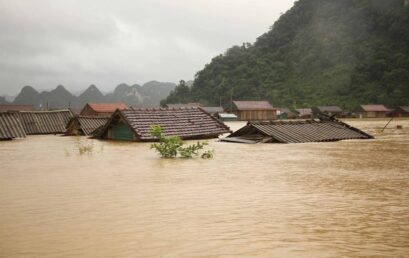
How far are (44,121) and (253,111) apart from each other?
48.4 meters

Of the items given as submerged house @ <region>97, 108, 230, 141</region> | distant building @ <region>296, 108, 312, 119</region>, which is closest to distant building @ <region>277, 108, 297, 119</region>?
distant building @ <region>296, 108, 312, 119</region>

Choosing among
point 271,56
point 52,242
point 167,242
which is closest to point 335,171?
point 167,242

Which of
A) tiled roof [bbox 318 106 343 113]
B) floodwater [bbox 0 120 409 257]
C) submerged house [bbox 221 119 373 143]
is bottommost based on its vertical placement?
floodwater [bbox 0 120 409 257]

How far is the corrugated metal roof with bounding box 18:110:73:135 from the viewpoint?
95.0 feet

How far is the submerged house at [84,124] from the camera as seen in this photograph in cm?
2755

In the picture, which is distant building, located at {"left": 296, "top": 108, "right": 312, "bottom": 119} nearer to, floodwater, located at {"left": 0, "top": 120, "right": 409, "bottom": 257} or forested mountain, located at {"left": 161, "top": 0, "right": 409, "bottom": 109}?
forested mountain, located at {"left": 161, "top": 0, "right": 409, "bottom": 109}

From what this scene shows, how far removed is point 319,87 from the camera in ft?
302

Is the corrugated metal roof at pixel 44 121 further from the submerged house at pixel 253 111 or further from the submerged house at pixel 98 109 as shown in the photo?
the submerged house at pixel 253 111

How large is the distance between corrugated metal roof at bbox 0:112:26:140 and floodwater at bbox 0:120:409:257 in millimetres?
12890

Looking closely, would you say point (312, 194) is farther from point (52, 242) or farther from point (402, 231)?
point (52, 242)

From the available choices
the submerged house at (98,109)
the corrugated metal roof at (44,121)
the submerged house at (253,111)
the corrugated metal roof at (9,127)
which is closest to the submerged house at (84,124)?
the corrugated metal roof at (44,121)

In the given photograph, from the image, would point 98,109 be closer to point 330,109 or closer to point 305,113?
point 305,113

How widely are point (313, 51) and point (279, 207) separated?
104 meters

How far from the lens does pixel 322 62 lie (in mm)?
100812
